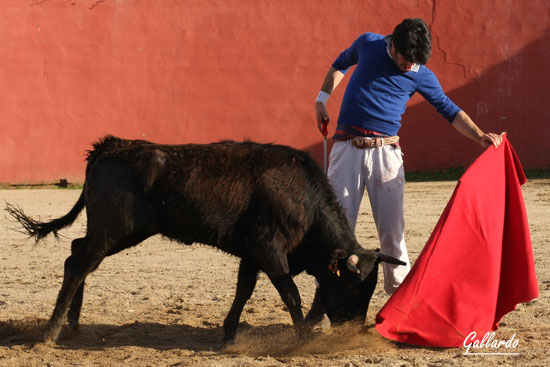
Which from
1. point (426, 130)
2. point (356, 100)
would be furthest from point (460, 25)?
point (356, 100)

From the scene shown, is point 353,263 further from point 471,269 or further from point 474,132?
point 474,132

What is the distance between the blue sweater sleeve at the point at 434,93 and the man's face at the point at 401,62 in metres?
0.15

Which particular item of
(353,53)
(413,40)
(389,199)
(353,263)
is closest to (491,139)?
(389,199)

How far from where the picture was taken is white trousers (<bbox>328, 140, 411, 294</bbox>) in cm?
484

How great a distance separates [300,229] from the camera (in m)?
4.48

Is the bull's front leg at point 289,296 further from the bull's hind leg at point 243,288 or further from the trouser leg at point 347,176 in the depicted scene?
the trouser leg at point 347,176

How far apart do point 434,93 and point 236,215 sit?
1435 millimetres

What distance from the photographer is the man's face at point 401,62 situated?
4.57m

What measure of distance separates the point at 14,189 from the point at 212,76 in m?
3.64

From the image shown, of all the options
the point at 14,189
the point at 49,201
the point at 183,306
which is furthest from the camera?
the point at 14,189

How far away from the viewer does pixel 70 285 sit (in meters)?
4.58

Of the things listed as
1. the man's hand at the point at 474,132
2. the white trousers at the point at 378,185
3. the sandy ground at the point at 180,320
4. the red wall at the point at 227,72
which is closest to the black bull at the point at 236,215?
the sandy ground at the point at 180,320

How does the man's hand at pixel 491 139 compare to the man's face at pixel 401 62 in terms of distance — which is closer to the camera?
the man's face at pixel 401 62

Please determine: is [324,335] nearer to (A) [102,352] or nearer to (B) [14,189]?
(A) [102,352]
